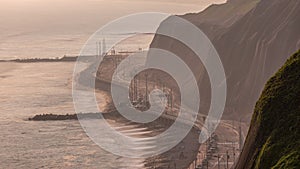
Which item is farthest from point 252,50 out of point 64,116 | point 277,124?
point 277,124

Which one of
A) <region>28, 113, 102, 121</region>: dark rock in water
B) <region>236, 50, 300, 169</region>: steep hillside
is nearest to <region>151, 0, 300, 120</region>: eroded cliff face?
<region>28, 113, 102, 121</region>: dark rock in water

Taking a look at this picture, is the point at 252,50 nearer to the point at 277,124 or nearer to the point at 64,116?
the point at 64,116

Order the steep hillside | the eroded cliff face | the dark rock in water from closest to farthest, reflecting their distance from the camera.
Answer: the steep hillside → the eroded cliff face → the dark rock in water

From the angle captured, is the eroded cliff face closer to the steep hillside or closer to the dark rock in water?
the dark rock in water

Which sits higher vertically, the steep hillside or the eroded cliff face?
the steep hillside

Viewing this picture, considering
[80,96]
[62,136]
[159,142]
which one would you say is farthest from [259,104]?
[80,96]

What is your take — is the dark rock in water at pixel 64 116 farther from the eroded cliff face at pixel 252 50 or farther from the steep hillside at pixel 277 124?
the steep hillside at pixel 277 124
